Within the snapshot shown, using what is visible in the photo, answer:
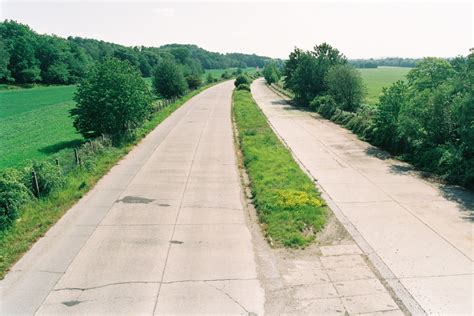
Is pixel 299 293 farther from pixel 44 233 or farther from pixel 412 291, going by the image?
pixel 44 233

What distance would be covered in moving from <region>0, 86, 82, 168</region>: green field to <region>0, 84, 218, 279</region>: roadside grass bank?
5732mm

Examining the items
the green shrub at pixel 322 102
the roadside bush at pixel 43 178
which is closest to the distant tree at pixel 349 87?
the green shrub at pixel 322 102

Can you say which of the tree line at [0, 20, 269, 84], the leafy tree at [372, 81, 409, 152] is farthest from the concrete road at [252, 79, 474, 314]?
the tree line at [0, 20, 269, 84]

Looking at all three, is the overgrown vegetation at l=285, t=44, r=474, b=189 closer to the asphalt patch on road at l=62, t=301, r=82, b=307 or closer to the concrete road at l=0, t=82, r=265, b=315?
the concrete road at l=0, t=82, r=265, b=315

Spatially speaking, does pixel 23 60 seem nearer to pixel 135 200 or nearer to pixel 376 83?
pixel 376 83

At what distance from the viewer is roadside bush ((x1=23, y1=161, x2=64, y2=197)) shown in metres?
13.2

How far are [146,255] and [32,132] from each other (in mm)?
27078

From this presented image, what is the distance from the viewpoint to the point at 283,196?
1310cm

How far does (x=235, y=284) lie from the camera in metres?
8.38

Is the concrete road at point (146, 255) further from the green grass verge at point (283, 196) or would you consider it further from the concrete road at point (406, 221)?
the concrete road at point (406, 221)

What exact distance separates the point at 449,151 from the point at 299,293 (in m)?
11.1

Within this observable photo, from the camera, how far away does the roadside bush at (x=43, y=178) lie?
13.2 meters

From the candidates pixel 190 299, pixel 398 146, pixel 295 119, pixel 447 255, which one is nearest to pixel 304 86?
pixel 295 119

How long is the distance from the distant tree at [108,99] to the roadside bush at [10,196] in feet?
31.6
